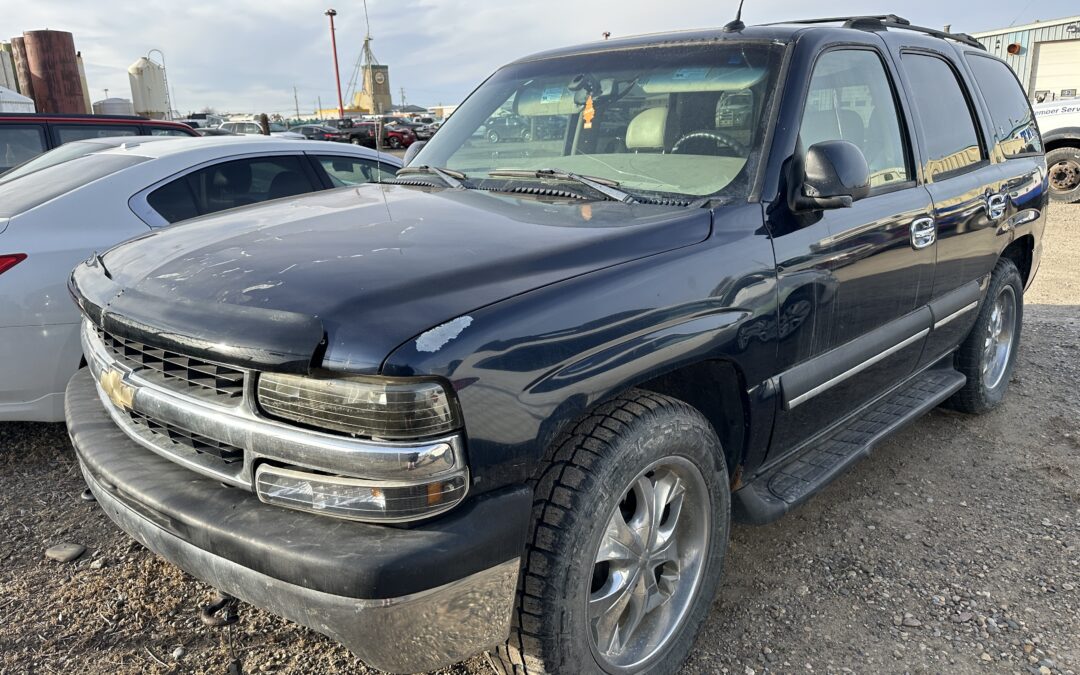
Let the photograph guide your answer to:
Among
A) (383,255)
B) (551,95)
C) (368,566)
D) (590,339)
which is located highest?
(551,95)

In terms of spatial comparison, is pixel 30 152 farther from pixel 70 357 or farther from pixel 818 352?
pixel 818 352

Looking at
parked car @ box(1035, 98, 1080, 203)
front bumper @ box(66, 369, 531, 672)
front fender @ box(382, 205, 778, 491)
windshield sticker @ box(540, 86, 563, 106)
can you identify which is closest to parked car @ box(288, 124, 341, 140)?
parked car @ box(1035, 98, 1080, 203)

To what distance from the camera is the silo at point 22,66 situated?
25.8 metres

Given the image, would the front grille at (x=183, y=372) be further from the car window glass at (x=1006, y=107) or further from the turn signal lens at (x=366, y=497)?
the car window glass at (x=1006, y=107)

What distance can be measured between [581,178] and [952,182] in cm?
185

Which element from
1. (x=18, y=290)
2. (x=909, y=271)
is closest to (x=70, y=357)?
(x=18, y=290)

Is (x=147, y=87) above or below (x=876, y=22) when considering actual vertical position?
above

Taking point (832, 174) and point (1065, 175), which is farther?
point (1065, 175)

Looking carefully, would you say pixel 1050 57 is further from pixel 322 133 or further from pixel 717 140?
pixel 322 133

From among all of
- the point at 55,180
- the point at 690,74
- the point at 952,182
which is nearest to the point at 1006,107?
the point at 952,182

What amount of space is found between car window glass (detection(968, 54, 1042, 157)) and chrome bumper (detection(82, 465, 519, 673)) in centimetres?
373

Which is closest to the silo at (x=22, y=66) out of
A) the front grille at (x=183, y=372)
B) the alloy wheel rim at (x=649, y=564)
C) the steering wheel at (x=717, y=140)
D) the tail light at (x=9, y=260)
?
the tail light at (x=9, y=260)

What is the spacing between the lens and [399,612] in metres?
1.59

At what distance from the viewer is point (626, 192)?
8.45 feet
